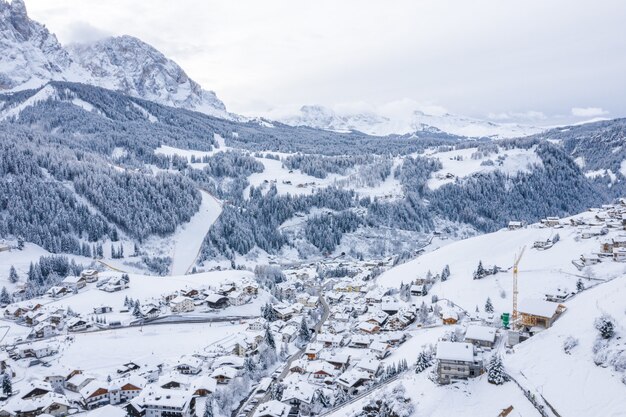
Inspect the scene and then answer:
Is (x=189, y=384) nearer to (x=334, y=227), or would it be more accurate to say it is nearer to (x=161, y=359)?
(x=161, y=359)

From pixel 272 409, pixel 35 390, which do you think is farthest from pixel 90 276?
pixel 272 409

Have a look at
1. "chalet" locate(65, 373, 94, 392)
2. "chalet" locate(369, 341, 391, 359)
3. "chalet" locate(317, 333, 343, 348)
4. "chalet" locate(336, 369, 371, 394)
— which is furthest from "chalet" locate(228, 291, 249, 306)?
"chalet" locate(336, 369, 371, 394)

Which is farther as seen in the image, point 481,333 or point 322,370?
point 322,370

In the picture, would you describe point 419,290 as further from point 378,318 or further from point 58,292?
point 58,292

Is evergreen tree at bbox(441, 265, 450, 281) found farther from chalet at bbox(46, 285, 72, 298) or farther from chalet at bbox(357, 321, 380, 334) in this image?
chalet at bbox(46, 285, 72, 298)

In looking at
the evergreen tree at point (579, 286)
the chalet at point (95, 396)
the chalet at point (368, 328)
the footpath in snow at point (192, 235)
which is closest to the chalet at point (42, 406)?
the chalet at point (95, 396)

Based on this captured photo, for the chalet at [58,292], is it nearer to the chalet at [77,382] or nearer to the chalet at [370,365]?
the chalet at [77,382]
